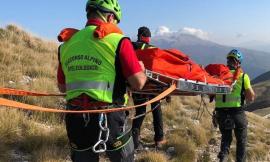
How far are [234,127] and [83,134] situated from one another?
5076 mm

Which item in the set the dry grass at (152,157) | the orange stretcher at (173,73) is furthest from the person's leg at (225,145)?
the orange stretcher at (173,73)

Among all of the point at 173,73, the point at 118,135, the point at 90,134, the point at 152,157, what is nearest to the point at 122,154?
the point at 118,135

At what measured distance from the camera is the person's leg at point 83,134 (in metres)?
4.61

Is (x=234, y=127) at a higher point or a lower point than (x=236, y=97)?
lower

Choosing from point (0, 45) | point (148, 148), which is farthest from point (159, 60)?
point (0, 45)

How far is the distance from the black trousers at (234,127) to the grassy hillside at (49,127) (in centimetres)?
66

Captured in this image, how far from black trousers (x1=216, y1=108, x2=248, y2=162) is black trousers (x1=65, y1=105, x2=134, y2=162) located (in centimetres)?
464

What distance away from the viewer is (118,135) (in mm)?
4672

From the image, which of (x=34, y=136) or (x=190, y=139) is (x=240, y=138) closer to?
(x=190, y=139)

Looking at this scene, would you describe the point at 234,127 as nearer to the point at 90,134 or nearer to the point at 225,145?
the point at 225,145

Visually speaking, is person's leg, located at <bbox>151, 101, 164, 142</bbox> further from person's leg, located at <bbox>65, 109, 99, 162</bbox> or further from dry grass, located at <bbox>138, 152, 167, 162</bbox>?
person's leg, located at <bbox>65, 109, 99, 162</bbox>

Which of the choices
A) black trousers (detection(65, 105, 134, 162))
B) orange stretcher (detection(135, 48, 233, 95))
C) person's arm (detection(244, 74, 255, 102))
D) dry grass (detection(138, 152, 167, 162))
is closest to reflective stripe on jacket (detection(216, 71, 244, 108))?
person's arm (detection(244, 74, 255, 102))

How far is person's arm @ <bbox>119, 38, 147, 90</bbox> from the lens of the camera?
14.6ft

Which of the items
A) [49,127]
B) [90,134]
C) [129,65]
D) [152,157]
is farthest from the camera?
[49,127]
